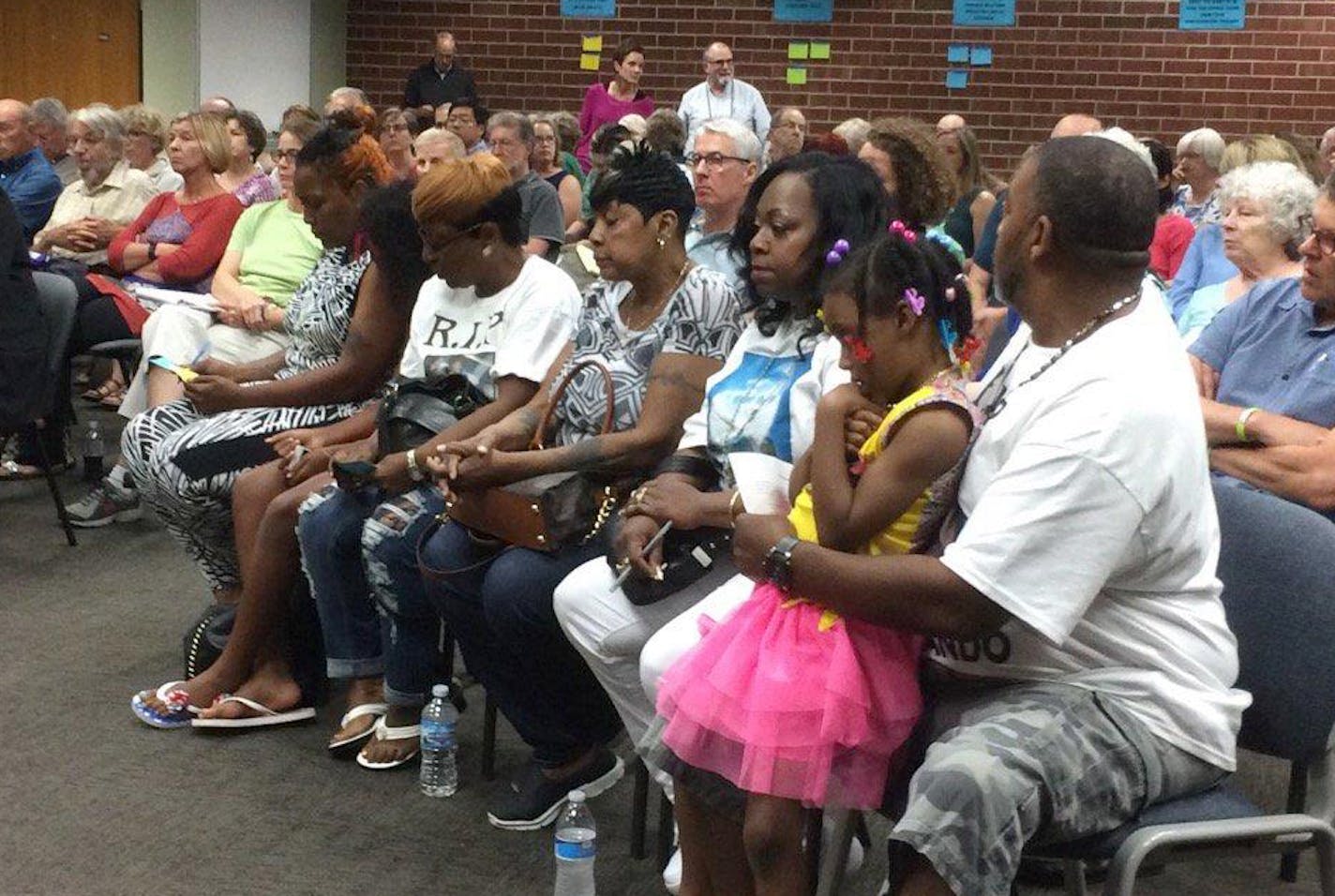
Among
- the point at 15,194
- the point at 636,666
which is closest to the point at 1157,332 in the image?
the point at 636,666

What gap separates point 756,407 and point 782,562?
0.69 m

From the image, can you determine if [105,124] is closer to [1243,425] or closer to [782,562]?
[1243,425]

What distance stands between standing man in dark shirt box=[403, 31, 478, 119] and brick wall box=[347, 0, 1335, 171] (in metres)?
0.43

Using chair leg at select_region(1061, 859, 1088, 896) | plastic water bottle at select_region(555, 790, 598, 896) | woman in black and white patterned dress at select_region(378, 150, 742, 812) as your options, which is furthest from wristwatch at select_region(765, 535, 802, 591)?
woman in black and white patterned dress at select_region(378, 150, 742, 812)

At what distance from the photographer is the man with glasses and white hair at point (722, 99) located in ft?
31.8

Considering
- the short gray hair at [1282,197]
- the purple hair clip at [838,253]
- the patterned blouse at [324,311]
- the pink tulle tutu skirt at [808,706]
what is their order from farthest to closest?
the patterned blouse at [324,311] → the short gray hair at [1282,197] → the purple hair clip at [838,253] → the pink tulle tutu skirt at [808,706]

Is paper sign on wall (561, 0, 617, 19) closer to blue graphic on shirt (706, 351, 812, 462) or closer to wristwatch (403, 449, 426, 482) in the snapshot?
wristwatch (403, 449, 426, 482)

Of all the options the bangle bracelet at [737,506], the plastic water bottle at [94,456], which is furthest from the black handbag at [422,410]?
the plastic water bottle at [94,456]

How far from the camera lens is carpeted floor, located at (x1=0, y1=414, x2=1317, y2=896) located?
2863mm

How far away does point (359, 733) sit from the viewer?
342 cm

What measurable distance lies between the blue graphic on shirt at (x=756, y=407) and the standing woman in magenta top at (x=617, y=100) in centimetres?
737

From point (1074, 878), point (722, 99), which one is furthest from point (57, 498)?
point (722, 99)

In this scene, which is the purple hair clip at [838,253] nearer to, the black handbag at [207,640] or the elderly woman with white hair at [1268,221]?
the elderly woman with white hair at [1268,221]

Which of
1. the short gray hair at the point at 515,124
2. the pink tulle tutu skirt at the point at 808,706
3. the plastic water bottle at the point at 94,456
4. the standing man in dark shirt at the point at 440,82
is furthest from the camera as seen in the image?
the standing man in dark shirt at the point at 440,82
